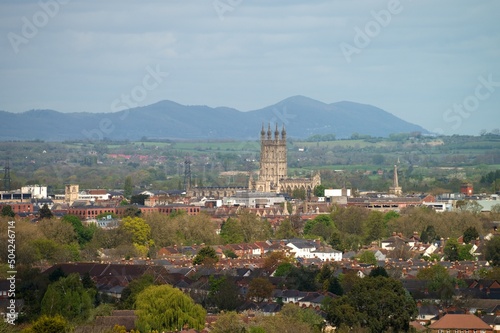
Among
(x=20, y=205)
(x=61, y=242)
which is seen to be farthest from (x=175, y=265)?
(x=20, y=205)

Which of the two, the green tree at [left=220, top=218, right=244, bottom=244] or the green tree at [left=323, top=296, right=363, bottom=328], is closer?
the green tree at [left=323, top=296, right=363, bottom=328]

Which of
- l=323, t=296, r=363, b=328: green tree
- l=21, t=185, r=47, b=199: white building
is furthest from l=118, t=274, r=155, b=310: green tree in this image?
l=21, t=185, r=47, b=199: white building

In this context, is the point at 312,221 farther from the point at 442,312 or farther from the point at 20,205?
the point at 442,312

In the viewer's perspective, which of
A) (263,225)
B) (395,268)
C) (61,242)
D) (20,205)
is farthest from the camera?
(20,205)

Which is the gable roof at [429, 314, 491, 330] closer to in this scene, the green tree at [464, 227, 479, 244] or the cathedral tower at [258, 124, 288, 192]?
the green tree at [464, 227, 479, 244]

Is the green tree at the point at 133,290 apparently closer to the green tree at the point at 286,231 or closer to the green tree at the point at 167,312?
the green tree at the point at 167,312

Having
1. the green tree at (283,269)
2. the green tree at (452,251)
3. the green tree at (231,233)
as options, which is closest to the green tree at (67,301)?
the green tree at (283,269)
